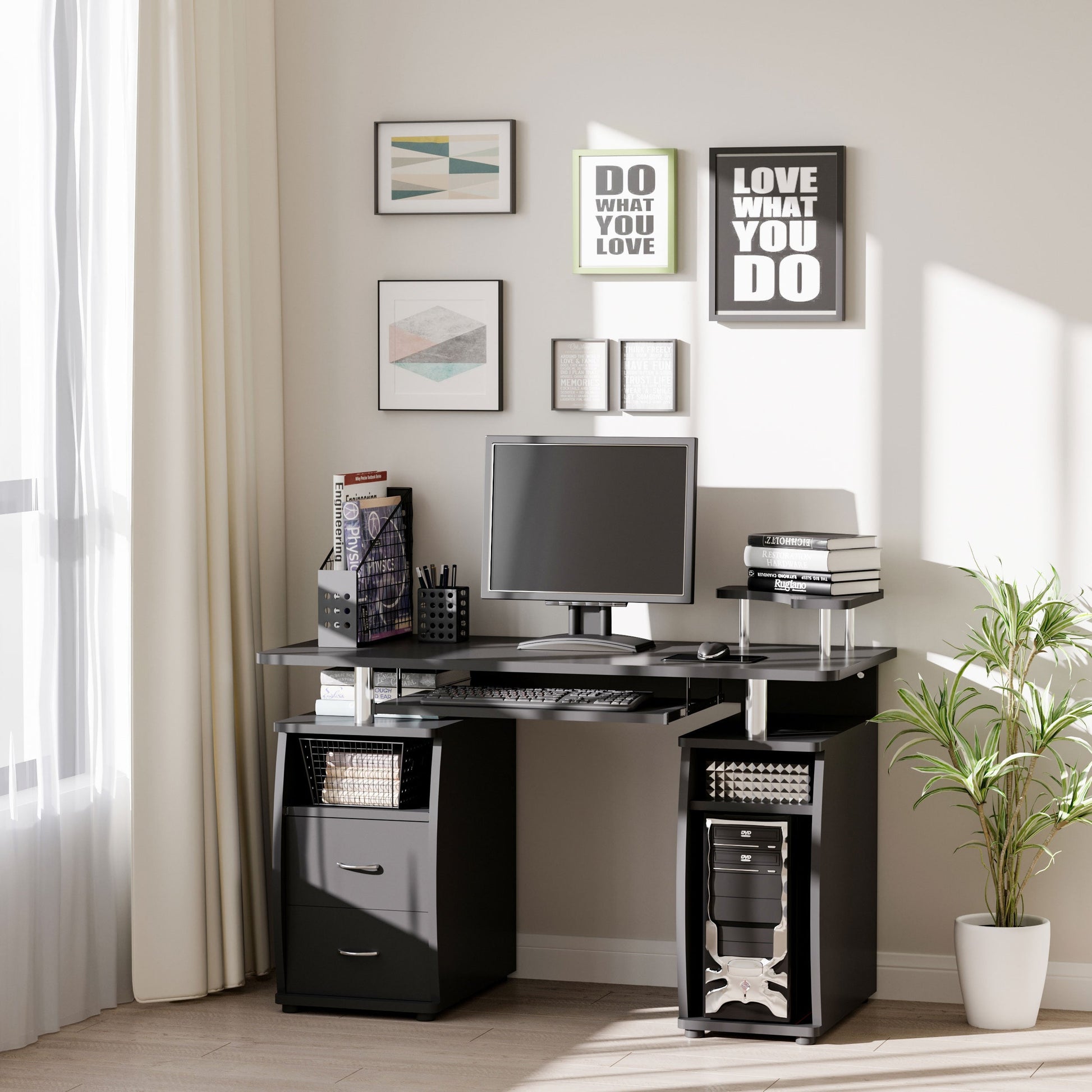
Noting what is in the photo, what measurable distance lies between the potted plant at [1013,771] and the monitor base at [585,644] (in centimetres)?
58

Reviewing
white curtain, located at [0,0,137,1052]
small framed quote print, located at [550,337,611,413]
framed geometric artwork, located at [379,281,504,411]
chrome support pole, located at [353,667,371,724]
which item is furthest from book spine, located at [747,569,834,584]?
white curtain, located at [0,0,137,1052]

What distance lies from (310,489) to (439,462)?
37 cm

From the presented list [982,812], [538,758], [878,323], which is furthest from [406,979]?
[878,323]

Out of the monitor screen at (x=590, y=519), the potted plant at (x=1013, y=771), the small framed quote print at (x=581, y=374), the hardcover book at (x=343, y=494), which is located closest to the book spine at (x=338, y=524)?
the hardcover book at (x=343, y=494)

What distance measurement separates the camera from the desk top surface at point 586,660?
3396 mm

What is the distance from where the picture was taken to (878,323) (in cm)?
381

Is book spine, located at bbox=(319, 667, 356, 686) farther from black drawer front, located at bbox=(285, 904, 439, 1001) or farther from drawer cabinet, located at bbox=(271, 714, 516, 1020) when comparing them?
black drawer front, located at bbox=(285, 904, 439, 1001)

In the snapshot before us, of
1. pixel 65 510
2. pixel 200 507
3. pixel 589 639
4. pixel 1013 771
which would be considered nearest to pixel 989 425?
pixel 1013 771

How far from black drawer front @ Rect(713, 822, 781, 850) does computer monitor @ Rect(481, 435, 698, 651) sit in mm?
475

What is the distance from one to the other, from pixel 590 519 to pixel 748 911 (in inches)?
38.4

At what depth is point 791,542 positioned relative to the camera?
362 cm

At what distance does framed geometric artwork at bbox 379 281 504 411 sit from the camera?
4020 mm

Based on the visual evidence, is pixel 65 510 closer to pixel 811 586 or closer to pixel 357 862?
pixel 357 862

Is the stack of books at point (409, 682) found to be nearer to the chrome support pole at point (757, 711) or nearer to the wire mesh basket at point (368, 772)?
the wire mesh basket at point (368, 772)
